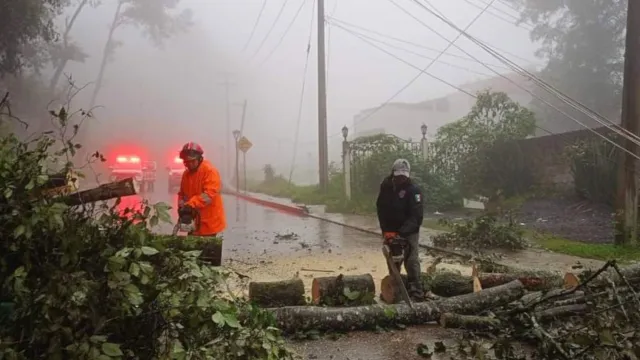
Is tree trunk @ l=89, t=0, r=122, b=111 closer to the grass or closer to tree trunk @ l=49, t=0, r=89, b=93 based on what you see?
tree trunk @ l=49, t=0, r=89, b=93

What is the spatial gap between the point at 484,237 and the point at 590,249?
1653 millimetres

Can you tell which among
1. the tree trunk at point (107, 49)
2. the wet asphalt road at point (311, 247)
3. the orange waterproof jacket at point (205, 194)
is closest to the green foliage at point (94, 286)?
the wet asphalt road at point (311, 247)

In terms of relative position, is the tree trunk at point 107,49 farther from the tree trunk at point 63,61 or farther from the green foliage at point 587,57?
the green foliage at point 587,57

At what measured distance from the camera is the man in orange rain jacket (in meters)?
5.32

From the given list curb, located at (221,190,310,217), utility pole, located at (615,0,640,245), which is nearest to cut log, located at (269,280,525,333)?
utility pole, located at (615,0,640,245)

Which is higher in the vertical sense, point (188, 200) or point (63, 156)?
point (63, 156)

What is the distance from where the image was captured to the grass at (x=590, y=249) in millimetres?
7343

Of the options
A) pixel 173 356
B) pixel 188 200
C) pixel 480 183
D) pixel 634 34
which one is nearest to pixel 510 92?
pixel 480 183

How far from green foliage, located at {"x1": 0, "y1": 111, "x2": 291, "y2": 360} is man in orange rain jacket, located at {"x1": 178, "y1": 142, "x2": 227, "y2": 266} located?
2205mm

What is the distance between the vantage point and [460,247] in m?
8.73

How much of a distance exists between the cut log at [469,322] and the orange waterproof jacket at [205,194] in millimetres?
2619

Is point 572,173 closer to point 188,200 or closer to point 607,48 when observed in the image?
point 188,200

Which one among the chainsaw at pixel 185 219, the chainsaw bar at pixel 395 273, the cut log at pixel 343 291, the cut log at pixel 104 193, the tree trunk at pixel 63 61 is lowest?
the cut log at pixel 343 291

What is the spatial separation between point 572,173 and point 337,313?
9.60 m
